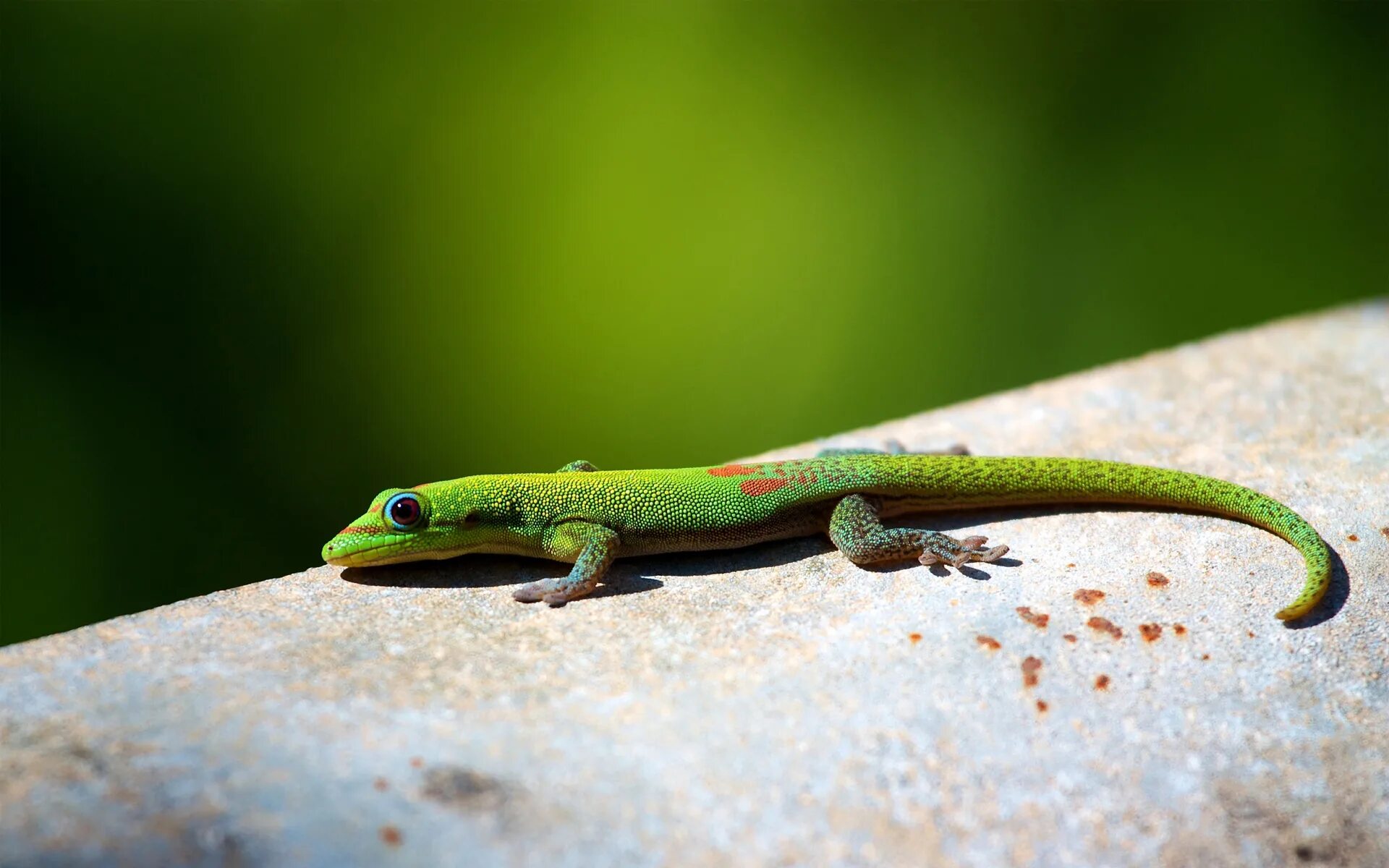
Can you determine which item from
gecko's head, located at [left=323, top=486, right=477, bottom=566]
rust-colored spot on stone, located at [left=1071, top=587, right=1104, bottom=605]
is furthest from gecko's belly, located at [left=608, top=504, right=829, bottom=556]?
rust-colored spot on stone, located at [left=1071, top=587, right=1104, bottom=605]

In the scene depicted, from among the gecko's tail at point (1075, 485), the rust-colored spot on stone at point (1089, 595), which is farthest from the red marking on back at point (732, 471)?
the rust-colored spot on stone at point (1089, 595)

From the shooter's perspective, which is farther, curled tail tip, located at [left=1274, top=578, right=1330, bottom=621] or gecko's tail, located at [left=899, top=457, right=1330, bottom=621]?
gecko's tail, located at [left=899, top=457, right=1330, bottom=621]

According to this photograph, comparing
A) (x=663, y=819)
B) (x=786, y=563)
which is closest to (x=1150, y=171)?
(x=786, y=563)

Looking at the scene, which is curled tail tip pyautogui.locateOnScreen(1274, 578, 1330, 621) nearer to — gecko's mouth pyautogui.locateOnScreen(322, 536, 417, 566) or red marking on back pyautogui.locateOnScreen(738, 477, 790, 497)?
red marking on back pyautogui.locateOnScreen(738, 477, 790, 497)

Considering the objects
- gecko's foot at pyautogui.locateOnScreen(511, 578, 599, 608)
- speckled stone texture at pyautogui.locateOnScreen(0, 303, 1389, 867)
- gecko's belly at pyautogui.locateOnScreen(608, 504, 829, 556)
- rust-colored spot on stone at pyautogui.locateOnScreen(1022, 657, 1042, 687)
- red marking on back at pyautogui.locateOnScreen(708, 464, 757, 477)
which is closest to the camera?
speckled stone texture at pyautogui.locateOnScreen(0, 303, 1389, 867)

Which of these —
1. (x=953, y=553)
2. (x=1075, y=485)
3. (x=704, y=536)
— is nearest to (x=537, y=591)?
(x=704, y=536)

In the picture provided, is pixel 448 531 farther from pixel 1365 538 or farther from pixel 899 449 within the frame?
pixel 1365 538
